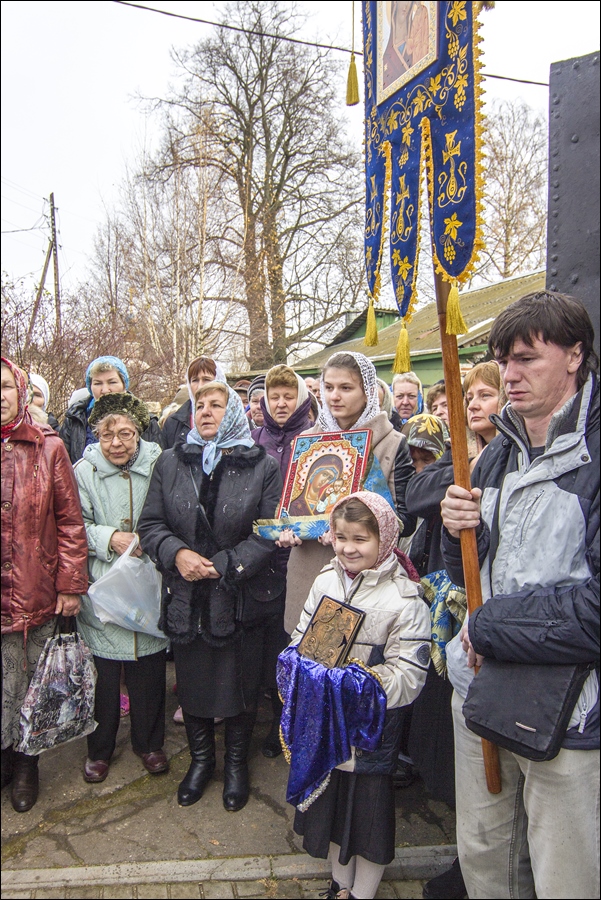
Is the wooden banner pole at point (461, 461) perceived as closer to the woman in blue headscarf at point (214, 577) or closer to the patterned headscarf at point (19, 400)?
the woman in blue headscarf at point (214, 577)

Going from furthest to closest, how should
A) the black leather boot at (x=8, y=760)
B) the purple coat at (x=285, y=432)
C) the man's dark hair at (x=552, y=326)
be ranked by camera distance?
the purple coat at (x=285, y=432) < the black leather boot at (x=8, y=760) < the man's dark hair at (x=552, y=326)

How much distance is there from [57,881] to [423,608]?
1518mm

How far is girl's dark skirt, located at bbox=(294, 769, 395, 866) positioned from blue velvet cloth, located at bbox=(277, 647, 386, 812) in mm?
96

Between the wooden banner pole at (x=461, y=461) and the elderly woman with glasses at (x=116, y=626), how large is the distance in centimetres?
195

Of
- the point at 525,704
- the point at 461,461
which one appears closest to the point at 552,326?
the point at 461,461

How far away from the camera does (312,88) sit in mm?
16469

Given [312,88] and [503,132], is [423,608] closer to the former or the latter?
[312,88]

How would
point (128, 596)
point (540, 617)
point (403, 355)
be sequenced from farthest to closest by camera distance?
point (128, 596) → point (403, 355) → point (540, 617)

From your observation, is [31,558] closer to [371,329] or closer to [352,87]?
[371,329]

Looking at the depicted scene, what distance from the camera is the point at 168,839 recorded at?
2.76 m

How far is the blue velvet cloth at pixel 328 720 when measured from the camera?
2.41 meters

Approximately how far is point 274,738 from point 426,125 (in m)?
3.16

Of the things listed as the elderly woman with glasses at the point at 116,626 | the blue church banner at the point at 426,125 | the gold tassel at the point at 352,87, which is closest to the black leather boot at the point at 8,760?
the elderly woman with glasses at the point at 116,626

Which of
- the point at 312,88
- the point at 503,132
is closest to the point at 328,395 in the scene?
the point at 312,88
